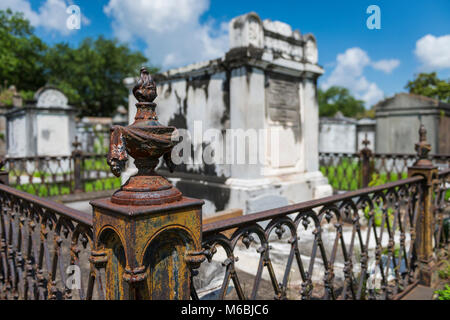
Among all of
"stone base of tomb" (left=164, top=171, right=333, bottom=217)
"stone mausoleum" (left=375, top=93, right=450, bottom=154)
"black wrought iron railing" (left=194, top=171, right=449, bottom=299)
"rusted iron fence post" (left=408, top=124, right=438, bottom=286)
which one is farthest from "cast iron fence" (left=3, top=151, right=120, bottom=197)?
"stone mausoleum" (left=375, top=93, right=450, bottom=154)

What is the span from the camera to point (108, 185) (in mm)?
10094

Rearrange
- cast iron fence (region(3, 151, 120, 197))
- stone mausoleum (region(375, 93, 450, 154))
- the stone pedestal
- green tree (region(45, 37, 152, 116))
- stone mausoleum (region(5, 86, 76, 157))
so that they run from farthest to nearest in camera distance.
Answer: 1. green tree (region(45, 37, 152, 116))
2. stone mausoleum (region(5, 86, 76, 157))
3. stone mausoleum (region(375, 93, 450, 154))
4. cast iron fence (region(3, 151, 120, 197))
5. the stone pedestal

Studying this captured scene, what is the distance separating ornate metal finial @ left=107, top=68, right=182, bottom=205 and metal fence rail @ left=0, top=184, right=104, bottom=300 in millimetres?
392

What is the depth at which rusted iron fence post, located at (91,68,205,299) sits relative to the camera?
126 cm

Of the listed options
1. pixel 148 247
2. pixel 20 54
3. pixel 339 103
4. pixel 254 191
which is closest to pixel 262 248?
pixel 148 247

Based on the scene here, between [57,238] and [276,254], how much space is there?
322 centimetres

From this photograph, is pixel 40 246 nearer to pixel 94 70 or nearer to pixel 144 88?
pixel 144 88

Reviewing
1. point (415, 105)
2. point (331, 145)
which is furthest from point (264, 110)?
point (331, 145)

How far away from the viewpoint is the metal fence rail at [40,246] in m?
1.75

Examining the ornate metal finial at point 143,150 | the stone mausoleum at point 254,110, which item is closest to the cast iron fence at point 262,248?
the ornate metal finial at point 143,150

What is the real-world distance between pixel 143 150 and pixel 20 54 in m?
39.6

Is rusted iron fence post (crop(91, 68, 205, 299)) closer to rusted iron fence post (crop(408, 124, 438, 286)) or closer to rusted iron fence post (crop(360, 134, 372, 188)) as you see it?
rusted iron fence post (crop(408, 124, 438, 286))

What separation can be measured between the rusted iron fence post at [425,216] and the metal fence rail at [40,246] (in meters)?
3.33

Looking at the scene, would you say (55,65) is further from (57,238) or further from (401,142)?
(57,238)
